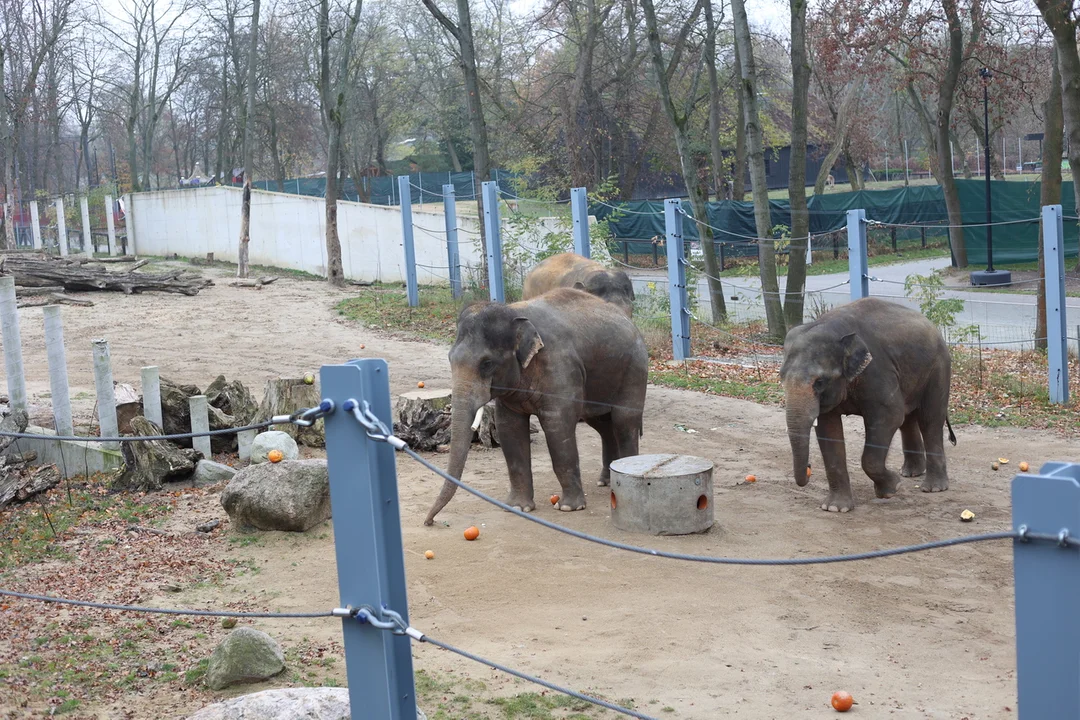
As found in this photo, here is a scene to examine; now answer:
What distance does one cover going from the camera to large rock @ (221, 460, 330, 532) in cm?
788

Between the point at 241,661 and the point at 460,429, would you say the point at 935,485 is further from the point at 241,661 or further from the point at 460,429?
the point at 241,661

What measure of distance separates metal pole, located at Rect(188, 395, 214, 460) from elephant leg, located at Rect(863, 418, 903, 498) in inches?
215

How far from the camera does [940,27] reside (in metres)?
26.8

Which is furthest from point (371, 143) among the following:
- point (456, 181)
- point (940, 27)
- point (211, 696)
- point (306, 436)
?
point (211, 696)

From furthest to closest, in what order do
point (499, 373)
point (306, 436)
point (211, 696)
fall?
point (306, 436) → point (499, 373) → point (211, 696)

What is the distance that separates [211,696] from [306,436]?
18.5 ft

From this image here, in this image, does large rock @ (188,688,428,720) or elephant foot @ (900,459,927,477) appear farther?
elephant foot @ (900,459,927,477)

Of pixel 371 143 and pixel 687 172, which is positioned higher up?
pixel 371 143

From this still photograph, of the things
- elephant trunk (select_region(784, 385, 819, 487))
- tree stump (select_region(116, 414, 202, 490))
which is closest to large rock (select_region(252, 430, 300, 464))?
tree stump (select_region(116, 414, 202, 490))

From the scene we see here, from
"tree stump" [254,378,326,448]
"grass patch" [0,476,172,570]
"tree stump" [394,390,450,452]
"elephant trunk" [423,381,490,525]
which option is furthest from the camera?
"tree stump" [254,378,326,448]

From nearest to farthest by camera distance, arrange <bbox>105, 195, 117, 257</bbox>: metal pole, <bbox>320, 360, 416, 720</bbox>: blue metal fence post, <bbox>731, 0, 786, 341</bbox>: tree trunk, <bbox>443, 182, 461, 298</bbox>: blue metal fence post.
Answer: <bbox>320, 360, 416, 720</bbox>: blue metal fence post
<bbox>731, 0, 786, 341</bbox>: tree trunk
<bbox>443, 182, 461, 298</bbox>: blue metal fence post
<bbox>105, 195, 117, 257</bbox>: metal pole

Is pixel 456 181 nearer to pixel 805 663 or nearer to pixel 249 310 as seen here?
pixel 249 310

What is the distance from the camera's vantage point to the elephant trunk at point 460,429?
25.0ft

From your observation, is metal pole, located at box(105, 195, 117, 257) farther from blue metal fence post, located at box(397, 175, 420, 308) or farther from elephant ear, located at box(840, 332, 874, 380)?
elephant ear, located at box(840, 332, 874, 380)
